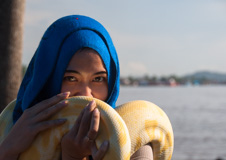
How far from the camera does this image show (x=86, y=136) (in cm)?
237

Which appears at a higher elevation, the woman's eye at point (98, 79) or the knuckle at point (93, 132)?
the woman's eye at point (98, 79)

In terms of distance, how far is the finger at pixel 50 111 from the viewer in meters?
2.52

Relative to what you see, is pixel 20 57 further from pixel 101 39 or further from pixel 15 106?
pixel 101 39

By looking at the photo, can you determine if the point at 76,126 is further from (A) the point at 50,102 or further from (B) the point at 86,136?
(A) the point at 50,102

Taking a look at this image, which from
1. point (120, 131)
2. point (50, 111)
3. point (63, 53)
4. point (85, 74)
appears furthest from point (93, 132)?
point (63, 53)

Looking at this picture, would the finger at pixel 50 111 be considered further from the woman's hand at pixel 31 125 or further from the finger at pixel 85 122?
the finger at pixel 85 122

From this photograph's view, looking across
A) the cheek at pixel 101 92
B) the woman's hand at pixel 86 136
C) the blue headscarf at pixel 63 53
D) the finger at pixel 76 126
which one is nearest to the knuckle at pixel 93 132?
the woman's hand at pixel 86 136

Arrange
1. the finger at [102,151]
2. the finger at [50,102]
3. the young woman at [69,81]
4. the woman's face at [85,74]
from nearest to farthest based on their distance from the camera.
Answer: the finger at [102,151] → the young woman at [69,81] → the finger at [50,102] → the woman's face at [85,74]

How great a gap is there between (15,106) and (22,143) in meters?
0.56

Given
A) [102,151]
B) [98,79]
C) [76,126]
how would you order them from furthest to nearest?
[98,79] → [76,126] → [102,151]

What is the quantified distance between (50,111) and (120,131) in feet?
1.65

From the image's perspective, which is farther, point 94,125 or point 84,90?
point 84,90

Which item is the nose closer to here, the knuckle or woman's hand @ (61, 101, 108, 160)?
woman's hand @ (61, 101, 108, 160)

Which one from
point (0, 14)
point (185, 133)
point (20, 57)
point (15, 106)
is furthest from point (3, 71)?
point (185, 133)
